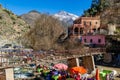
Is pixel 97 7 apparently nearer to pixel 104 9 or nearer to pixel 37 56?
pixel 104 9

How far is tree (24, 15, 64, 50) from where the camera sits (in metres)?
76.3

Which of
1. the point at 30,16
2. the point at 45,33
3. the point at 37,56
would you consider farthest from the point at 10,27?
the point at 30,16

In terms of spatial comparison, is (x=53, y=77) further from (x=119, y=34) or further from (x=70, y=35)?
(x=70, y=35)

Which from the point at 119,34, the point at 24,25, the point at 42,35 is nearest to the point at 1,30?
the point at 24,25

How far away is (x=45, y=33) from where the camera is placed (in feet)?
260

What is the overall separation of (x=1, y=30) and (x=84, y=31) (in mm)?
34267

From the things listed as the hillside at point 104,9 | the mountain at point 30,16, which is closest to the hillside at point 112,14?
the hillside at point 104,9

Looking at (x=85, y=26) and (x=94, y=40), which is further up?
(x=85, y=26)

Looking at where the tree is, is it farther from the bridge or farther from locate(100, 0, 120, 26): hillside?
the bridge

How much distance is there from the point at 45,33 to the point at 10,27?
30.7 metres

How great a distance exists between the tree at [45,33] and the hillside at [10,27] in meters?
16.5

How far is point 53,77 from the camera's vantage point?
129 ft

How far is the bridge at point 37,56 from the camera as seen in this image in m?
38.8

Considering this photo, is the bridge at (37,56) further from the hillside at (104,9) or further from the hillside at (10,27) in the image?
the hillside at (10,27)
